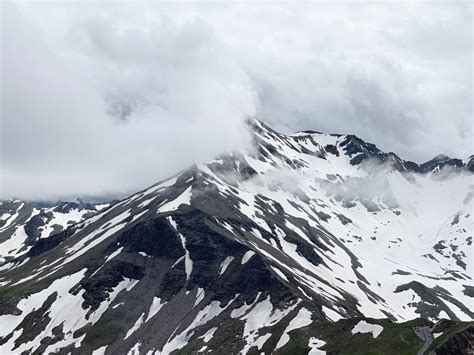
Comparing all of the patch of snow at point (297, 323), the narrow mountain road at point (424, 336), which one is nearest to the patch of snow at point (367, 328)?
the narrow mountain road at point (424, 336)

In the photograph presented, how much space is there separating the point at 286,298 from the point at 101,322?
64017 mm

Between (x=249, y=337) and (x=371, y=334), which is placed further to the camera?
(x=249, y=337)

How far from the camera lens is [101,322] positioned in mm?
197750

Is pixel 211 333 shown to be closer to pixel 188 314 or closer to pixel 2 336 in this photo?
pixel 188 314

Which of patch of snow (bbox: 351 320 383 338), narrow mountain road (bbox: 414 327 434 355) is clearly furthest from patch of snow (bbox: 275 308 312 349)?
narrow mountain road (bbox: 414 327 434 355)

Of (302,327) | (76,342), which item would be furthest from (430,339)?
(76,342)

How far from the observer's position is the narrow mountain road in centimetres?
10838

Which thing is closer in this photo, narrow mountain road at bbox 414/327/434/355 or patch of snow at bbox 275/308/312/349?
narrow mountain road at bbox 414/327/434/355

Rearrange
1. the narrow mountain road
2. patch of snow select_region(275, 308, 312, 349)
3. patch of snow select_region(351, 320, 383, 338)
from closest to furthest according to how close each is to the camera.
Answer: the narrow mountain road, patch of snow select_region(351, 320, 383, 338), patch of snow select_region(275, 308, 312, 349)

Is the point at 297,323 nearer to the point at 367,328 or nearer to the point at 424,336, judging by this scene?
the point at 367,328

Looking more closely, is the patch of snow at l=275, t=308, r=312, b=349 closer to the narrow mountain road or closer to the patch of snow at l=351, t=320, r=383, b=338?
the patch of snow at l=351, t=320, r=383, b=338

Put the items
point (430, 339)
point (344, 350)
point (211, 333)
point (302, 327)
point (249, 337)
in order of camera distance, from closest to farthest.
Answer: point (430, 339) < point (344, 350) < point (302, 327) < point (249, 337) < point (211, 333)

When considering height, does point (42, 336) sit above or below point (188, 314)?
above

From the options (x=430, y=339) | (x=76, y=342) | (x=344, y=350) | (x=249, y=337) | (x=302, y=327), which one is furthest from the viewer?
(x=76, y=342)
